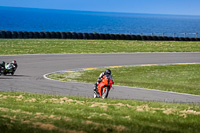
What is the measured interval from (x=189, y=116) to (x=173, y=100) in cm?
485

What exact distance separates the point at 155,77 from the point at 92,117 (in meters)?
13.3

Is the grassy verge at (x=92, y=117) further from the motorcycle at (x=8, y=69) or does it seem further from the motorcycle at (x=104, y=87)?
the motorcycle at (x=8, y=69)

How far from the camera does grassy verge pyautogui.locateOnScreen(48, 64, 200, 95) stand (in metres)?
18.4

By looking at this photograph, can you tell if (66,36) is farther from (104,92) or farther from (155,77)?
(104,92)

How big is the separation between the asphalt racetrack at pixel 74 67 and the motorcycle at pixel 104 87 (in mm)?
1160

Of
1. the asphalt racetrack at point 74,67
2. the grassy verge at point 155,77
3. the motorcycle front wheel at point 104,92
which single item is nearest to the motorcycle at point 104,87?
the motorcycle front wheel at point 104,92

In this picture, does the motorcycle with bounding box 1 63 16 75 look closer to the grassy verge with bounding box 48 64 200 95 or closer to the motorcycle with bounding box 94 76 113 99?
the grassy verge with bounding box 48 64 200 95

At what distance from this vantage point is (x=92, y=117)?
8680 millimetres

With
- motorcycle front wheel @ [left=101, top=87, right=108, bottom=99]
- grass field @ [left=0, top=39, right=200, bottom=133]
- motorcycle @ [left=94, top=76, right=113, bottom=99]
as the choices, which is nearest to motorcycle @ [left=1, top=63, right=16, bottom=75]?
grass field @ [left=0, top=39, right=200, bottom=133]

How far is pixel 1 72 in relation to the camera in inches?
784

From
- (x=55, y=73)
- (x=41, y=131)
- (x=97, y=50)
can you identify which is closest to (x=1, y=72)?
(x=55, y=73)

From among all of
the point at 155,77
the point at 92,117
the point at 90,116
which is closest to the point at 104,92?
the point at 90,116

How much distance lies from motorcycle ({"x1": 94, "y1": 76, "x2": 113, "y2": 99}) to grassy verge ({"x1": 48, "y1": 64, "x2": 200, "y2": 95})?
16.0 feet

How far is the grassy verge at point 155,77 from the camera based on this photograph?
18422 millimetres
